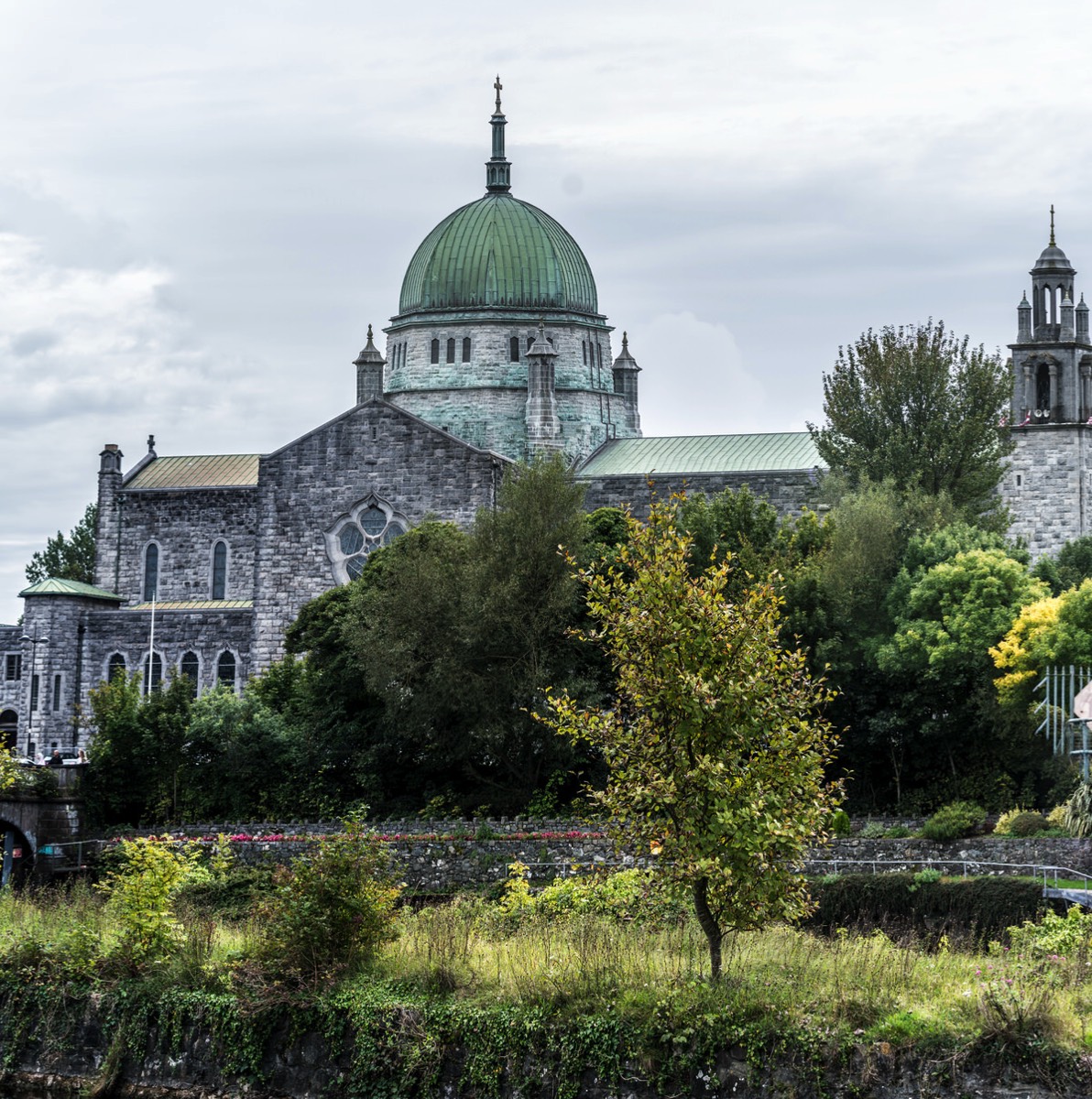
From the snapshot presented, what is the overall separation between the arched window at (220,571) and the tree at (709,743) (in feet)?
167

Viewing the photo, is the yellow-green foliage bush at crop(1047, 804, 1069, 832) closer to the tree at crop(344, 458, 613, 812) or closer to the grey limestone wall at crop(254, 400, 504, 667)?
the tree at crop(344, 458, 613, 812)

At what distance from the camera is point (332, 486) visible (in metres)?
68.4

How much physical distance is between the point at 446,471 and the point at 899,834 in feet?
98.1

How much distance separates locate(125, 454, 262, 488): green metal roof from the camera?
76062 mm

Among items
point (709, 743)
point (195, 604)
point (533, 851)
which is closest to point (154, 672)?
point (195, 604)

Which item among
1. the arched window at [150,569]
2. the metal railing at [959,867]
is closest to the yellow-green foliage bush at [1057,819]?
the metal railing at [959,867]

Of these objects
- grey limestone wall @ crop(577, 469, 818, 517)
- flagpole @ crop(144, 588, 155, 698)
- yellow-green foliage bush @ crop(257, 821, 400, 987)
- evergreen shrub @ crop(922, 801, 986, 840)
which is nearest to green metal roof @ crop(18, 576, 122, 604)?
flagpole @ crop(144, 588, 155, 698)

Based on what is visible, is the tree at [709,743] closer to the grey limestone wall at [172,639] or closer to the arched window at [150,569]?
the grey limestone wall at [172,639]

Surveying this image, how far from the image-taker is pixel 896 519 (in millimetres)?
50906

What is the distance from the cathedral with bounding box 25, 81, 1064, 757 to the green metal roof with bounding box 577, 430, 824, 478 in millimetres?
108

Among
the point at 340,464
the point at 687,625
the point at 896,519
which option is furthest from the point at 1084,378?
the point at 687,625

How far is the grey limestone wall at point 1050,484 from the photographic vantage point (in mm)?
65750

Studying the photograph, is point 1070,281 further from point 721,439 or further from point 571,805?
point 571,805

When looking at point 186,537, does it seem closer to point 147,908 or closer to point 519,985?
point 147,908
